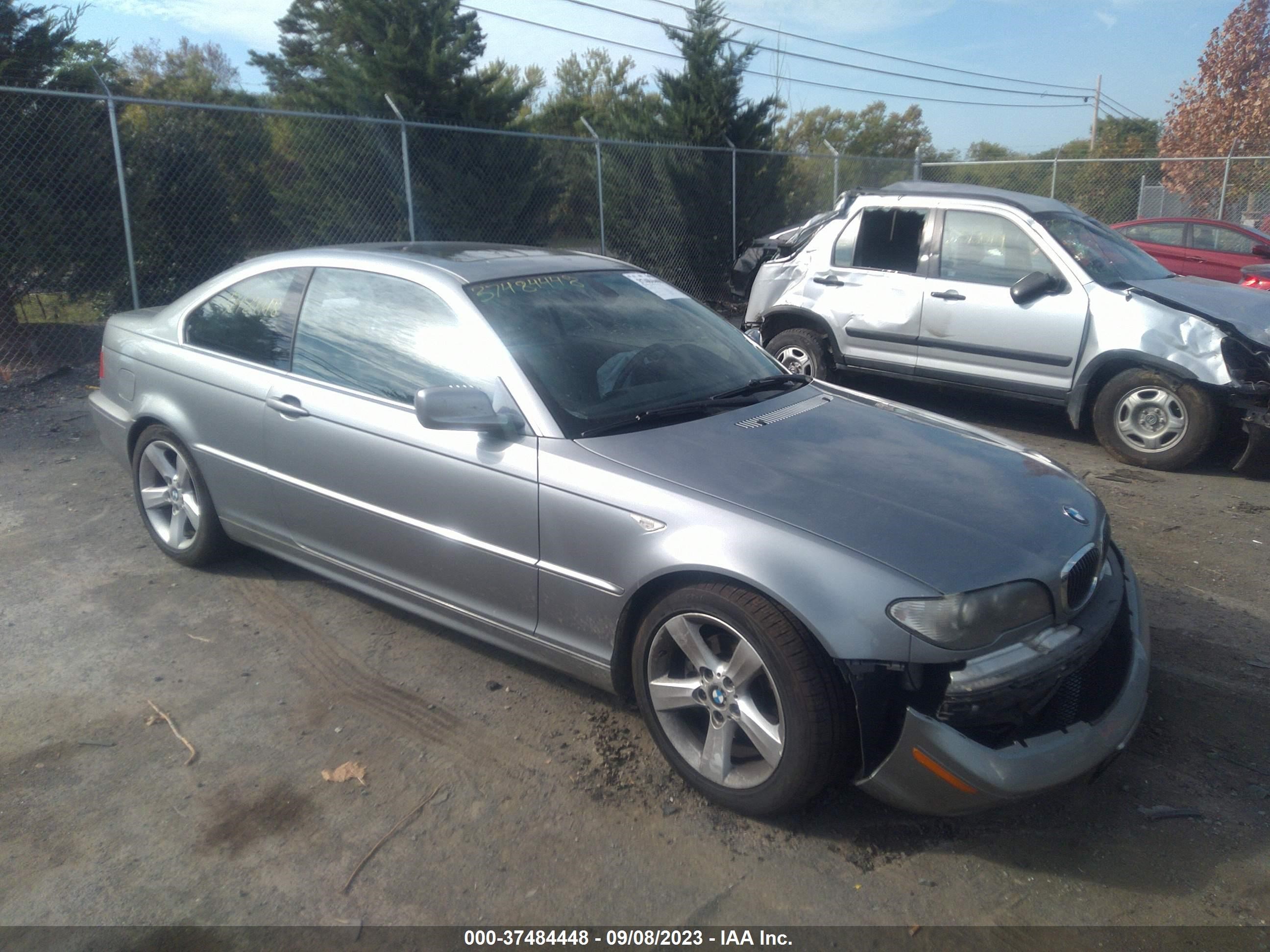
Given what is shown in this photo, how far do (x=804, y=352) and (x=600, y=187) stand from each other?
14.2ft

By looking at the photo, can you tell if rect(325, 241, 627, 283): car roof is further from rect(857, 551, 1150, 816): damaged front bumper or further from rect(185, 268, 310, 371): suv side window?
rect(857, 551, 1150, 816): damaged front bumper

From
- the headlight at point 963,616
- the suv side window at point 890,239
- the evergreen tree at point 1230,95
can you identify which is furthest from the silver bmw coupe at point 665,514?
the evergreen tree at point 1230,95

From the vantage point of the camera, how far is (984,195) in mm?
7316

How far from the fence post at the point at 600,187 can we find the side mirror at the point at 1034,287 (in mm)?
5730

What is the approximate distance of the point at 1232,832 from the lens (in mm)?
2816

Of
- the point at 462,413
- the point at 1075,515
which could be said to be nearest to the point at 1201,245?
the point at 1075,515

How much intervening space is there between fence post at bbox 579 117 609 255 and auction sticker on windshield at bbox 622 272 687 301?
7.11 meters

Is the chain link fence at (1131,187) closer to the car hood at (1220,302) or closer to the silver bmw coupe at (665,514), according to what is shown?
the car hood at (1220,302)

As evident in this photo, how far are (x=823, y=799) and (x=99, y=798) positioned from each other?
7.53 ft

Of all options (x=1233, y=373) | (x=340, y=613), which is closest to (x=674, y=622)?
(x=340, y=613)

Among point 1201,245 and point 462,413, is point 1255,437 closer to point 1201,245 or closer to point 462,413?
point 462,413

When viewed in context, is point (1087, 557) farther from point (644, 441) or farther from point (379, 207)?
point (379, 207)

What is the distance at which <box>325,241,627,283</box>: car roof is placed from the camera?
3.88 metres

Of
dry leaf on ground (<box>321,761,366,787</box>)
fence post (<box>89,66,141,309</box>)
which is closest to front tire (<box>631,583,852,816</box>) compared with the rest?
dry leaf on ground (<box>321,761,366,787</box>)
